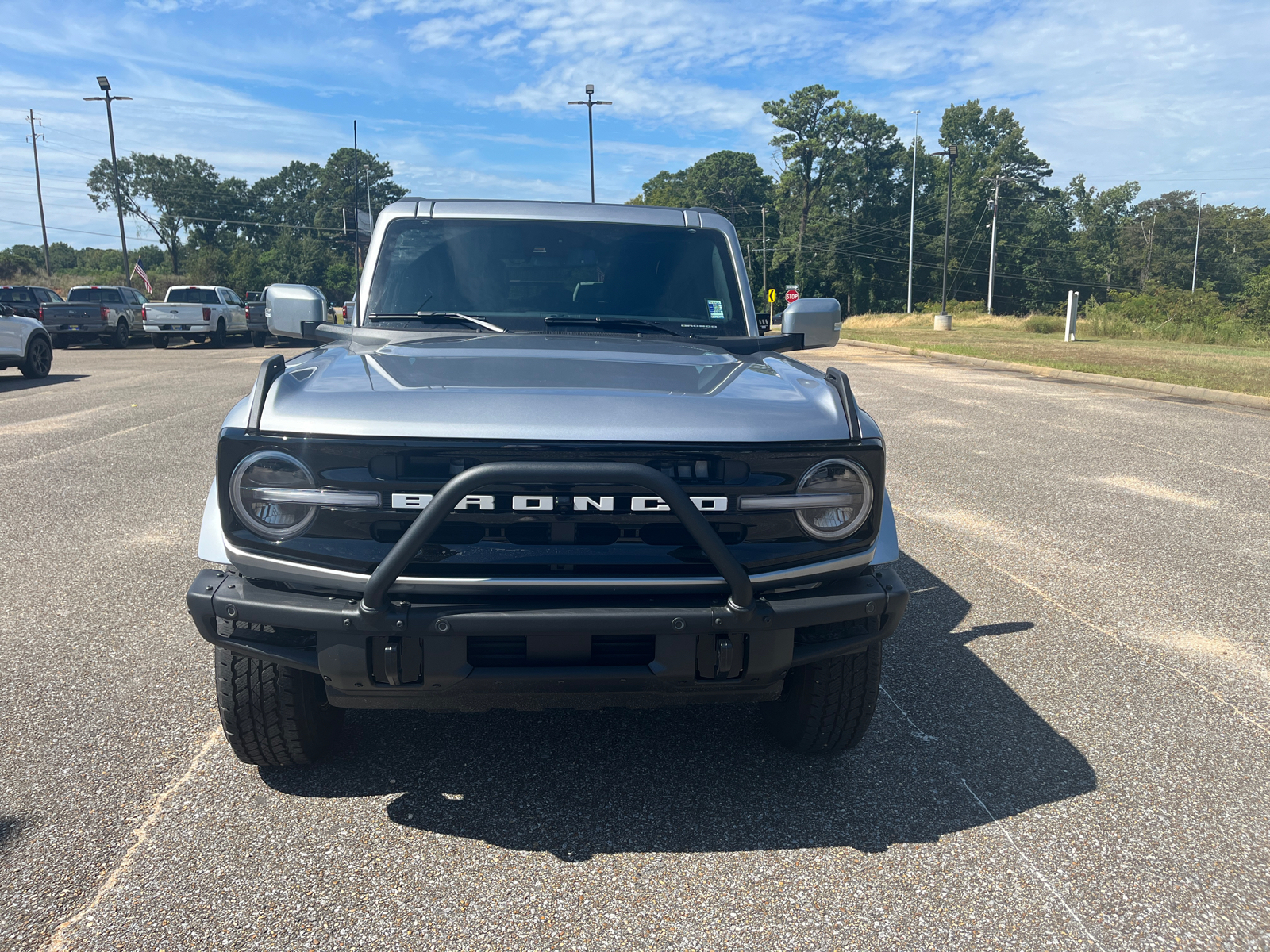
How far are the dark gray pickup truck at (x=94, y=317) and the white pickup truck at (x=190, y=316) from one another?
88 cm

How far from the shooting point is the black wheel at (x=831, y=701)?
2.84 meters

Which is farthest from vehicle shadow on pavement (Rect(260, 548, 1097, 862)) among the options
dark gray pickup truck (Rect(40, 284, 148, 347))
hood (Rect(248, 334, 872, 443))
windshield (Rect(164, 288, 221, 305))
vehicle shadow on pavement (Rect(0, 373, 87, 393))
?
windshield (Rect(164, 288, 221, 305))

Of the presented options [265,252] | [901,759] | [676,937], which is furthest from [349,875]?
[265,252]

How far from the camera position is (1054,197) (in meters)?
95.9

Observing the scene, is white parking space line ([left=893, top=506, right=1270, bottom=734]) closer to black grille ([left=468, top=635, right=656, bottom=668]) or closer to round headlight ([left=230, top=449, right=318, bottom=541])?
black grille ([left=468, top=635, right=656, bottom=668])

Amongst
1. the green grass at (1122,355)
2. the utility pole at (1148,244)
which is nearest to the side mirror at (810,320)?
the green grass at (1122,355)

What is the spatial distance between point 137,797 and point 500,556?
1.45m

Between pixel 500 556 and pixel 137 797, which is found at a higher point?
pixel 500 556

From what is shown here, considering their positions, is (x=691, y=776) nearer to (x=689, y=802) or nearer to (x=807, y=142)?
(x=689, y=802)

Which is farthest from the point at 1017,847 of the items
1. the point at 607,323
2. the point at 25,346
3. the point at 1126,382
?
the point at 25,346

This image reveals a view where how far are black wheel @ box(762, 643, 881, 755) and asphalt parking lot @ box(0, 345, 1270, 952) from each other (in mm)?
136

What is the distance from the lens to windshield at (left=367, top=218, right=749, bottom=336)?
13.3ft

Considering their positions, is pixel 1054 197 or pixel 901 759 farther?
pixel 1054 197

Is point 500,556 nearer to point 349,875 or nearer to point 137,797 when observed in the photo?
point 349,875
